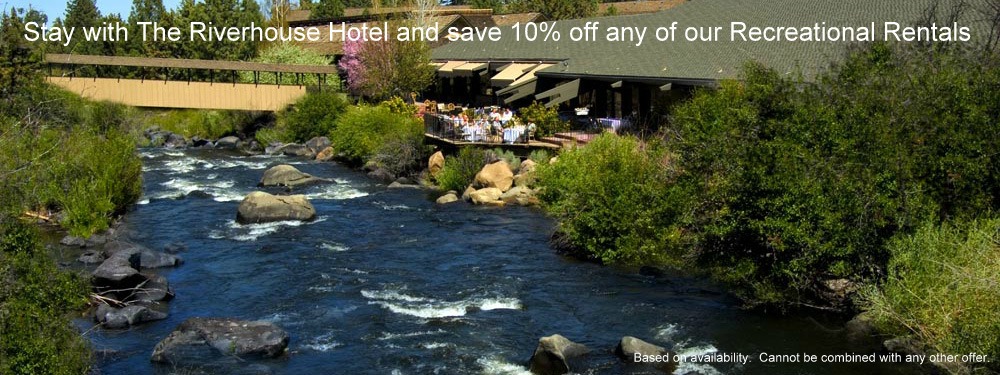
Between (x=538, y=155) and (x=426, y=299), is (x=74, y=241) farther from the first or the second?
(x=538, y=155)

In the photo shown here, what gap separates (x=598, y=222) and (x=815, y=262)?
644 cm

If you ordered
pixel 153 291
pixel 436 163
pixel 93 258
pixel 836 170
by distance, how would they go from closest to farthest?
1. pixel 836 170
2. pixel 153 291
3. pixel 93 258
4. pixel 436 163

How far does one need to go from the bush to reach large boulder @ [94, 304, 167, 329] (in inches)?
389

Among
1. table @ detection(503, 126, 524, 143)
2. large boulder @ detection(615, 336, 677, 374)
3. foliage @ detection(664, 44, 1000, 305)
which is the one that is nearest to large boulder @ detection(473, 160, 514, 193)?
table @ detection(503, 126, 524, 143)

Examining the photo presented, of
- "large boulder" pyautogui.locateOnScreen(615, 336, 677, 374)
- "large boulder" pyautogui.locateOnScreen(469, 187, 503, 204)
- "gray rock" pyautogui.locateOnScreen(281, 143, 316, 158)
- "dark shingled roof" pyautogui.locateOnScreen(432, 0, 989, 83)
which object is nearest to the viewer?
"large boulder" pyautogui.locateOnScreen(615, 336, 677, 374)

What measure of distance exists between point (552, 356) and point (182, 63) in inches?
1634

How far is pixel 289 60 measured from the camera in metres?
61.3

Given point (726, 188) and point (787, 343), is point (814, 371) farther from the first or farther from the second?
point (726, 188)

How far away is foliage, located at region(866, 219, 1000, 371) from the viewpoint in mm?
15242

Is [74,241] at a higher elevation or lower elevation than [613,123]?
lower

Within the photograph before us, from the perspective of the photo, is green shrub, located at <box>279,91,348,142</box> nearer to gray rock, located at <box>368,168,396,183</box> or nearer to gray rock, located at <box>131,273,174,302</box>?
gray rock, located at <box>368,168,396,183</box>

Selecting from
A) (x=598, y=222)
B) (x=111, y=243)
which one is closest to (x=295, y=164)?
(x=111, y=243)

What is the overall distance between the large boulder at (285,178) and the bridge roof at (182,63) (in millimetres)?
16867

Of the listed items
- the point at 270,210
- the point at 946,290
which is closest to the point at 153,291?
the point at 270,210
